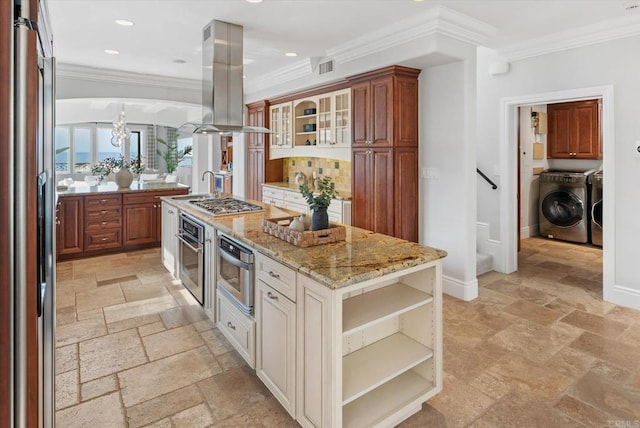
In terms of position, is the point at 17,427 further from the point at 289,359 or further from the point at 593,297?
the point at 593,297

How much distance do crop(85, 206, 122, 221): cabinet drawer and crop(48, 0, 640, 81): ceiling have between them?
2039 millimetres

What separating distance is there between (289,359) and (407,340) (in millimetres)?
723

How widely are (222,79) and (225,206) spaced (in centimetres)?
124

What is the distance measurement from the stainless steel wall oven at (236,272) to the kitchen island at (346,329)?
70 millimetres

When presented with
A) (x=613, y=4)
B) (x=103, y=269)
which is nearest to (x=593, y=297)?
(x=613, y=4)

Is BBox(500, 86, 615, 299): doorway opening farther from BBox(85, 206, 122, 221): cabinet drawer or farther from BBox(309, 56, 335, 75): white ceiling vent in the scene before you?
BBox(85, 206, 122, 221): cabinet drawer

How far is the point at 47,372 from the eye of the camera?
1.40 meters

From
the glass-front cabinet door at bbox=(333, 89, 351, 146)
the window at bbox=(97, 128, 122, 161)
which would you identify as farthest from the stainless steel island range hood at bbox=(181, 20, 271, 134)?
the window at bbox=(97, 128, 122, 161)

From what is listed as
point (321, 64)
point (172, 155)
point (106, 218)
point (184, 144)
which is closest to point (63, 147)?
point (172, 155)

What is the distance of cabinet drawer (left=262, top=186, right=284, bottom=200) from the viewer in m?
6.12

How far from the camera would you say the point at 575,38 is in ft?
12.8

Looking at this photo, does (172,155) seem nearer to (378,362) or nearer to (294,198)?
(294,198)

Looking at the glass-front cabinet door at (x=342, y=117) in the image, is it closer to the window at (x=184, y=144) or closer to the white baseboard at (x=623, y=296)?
the white baseboard at (x=623, y=296)

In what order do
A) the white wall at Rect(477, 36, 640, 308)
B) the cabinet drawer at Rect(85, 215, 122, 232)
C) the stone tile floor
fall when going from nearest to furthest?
1. the stone tile floor
2. the white wall at Rect(477, 36, 640, 308)
3. the cabinet drawer at Rect(85, 215, 122, 232)
